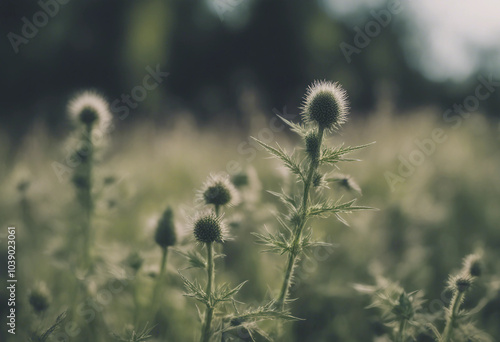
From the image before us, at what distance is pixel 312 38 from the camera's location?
26.4 metres

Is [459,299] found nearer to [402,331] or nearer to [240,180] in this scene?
[402,331]

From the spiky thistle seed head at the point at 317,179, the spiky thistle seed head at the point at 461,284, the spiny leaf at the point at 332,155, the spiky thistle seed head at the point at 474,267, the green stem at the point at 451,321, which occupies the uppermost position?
the spiny leaf at the point at 332,155

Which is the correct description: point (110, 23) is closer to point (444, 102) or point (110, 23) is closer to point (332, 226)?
point (444, 102)

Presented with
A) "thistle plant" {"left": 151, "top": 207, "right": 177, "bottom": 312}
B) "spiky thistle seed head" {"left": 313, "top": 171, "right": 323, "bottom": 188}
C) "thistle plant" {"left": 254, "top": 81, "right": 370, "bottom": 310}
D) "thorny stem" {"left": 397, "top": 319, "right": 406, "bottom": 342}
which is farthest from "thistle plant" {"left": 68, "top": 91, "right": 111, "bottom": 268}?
"thorny stem" {"left": 397, "top": 319, "right": 406, "bottom": 342}

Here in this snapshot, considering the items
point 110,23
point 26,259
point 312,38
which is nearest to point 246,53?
point 312,38

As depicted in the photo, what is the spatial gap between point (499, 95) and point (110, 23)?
20427mm

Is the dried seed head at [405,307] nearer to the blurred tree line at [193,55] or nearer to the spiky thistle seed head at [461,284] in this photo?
the spiky thistle seed head at [461,284]

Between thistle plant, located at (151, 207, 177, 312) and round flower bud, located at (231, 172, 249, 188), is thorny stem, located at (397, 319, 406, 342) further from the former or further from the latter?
round flower bud, located at (231, 172, 249, 188)

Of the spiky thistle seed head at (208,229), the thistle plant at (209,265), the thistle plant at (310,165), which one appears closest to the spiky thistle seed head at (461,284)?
the thistle plant at (310,165)

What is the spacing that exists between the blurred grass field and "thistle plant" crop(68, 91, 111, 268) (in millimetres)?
112

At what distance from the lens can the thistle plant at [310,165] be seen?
6.38 feet

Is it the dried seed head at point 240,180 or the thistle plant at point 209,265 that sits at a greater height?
the dried seed head at point 240,180

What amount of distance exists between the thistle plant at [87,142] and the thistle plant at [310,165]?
63.7 inches

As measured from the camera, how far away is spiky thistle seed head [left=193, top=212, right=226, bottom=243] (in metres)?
1.99
